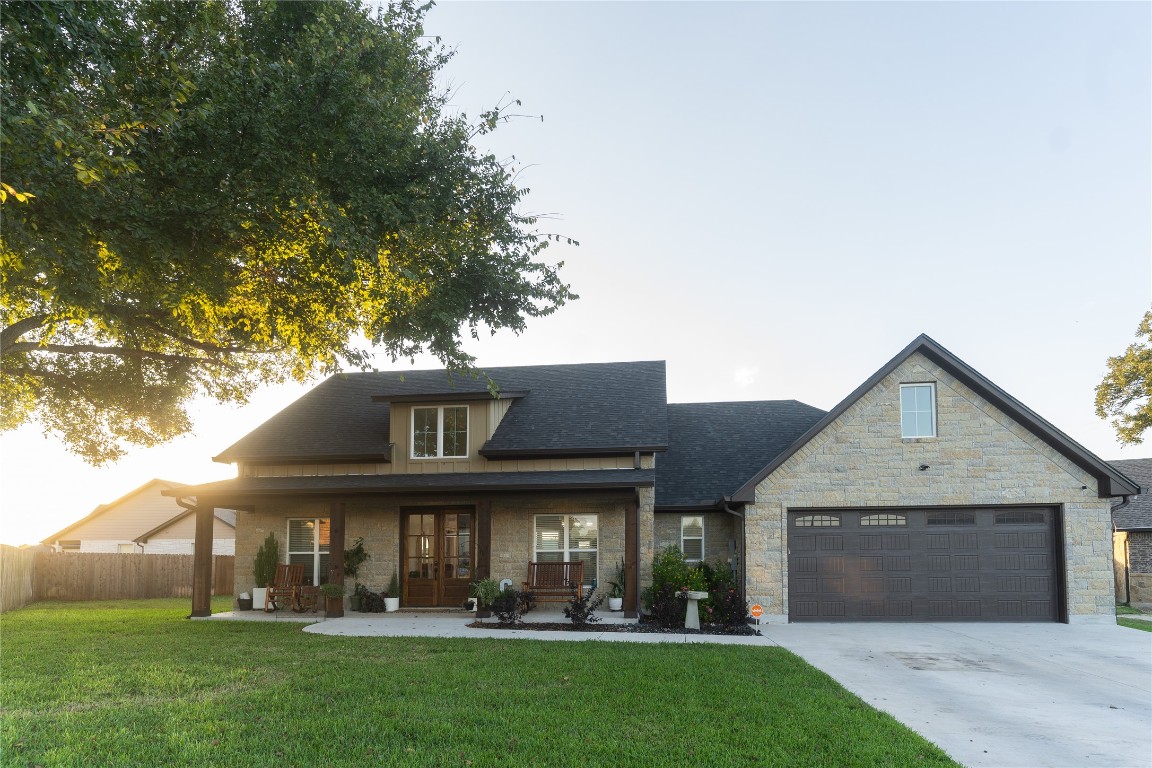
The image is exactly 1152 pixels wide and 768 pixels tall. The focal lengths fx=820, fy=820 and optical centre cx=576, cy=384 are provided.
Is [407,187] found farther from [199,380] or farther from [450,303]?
[199,380]

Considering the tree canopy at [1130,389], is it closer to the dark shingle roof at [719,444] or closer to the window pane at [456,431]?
the dark shingle roof at [719,444]

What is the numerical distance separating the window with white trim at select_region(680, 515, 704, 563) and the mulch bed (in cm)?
344

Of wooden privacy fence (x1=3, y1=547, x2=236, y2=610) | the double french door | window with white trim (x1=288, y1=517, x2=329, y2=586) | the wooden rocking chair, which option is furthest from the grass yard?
wooden privacy fence (x1=3, y1=547, x2=236, y2=610)

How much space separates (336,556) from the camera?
58.2ft

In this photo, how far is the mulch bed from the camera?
1519 cm

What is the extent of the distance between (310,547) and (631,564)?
26.2 ft

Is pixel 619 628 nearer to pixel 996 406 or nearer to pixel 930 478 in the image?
pixel 930 478

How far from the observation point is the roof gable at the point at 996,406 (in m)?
16.2

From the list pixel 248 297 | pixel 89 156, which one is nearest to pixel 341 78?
pixel 89 156

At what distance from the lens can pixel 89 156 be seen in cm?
809

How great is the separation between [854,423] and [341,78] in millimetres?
11963

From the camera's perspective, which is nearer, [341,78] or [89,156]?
[89,156]

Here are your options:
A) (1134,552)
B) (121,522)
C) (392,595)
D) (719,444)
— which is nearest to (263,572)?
(392,595)

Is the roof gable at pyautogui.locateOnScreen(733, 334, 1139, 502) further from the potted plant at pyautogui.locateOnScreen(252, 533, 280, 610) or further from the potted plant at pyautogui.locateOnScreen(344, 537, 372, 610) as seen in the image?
the potted plant at pyautogui.locateOnScreen(252, 533, 280, 610)
